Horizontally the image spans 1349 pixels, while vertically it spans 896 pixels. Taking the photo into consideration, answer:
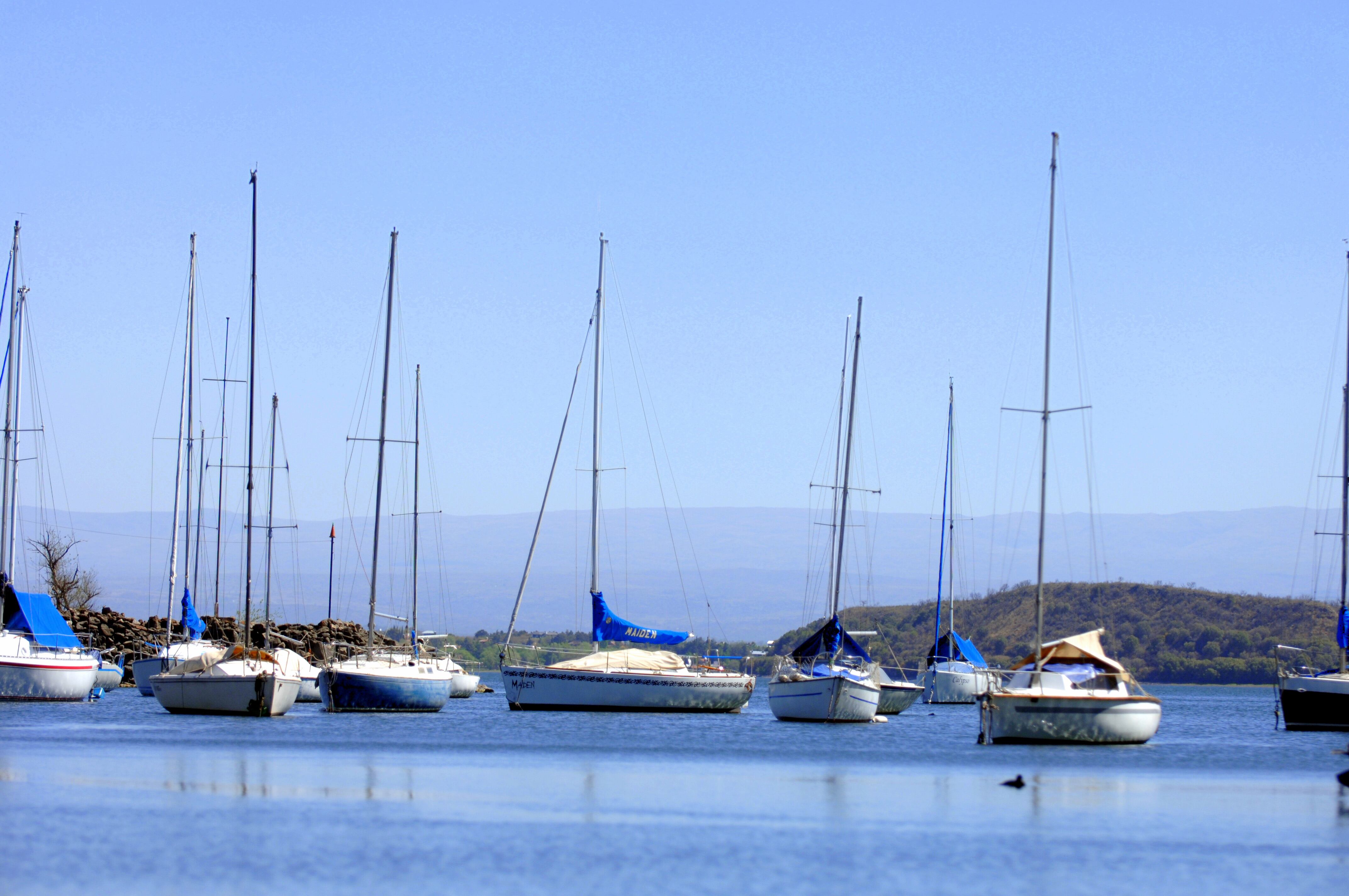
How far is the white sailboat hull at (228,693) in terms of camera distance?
167ft

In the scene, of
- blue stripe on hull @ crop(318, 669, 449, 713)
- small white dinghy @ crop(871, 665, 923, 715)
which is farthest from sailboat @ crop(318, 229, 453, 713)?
small white dinghy @ crop(871, 665, 923, 715)

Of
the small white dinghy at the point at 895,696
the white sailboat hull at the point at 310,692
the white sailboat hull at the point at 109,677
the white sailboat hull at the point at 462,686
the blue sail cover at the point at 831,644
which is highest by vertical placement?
the blue sail cover at the point at 831,644

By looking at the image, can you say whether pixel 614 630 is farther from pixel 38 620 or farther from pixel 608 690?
pixel 38 620

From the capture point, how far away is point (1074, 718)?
41.6 meters

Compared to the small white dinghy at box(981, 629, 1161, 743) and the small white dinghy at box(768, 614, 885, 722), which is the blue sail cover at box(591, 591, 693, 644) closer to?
the small white dinghy at box(768, 614, 885, 722)

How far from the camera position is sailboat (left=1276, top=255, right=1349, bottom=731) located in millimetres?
52594

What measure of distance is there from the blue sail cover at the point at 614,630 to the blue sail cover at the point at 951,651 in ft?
83.6

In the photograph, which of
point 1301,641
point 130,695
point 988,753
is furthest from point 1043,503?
point 1301,641

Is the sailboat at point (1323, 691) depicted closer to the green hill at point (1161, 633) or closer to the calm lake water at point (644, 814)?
the calm lake water at point (644, 814)

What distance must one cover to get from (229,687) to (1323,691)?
33.9 metres

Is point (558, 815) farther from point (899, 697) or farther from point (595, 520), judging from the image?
point (899, 697)

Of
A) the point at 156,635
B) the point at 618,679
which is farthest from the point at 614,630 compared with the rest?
the point at 156,635

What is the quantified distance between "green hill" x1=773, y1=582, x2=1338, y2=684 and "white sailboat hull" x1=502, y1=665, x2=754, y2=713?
119 metres

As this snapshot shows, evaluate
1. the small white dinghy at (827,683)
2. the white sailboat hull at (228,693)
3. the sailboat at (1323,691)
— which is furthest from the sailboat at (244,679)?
the sailboat at (1323,691)
